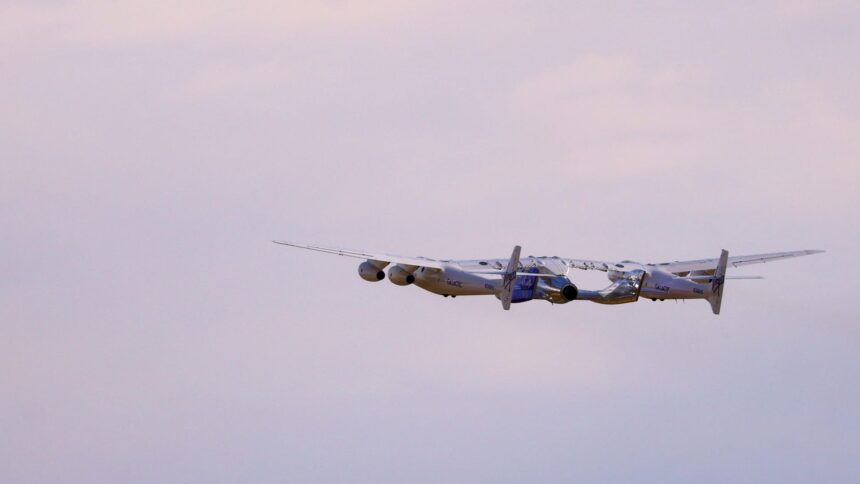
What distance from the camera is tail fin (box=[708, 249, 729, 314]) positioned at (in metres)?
150

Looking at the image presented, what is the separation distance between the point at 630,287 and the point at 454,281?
1150 cm

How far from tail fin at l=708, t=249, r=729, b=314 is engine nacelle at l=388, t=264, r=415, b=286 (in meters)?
19.6

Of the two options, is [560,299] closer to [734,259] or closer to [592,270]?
[592,270]

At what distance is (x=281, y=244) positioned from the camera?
15112 cm

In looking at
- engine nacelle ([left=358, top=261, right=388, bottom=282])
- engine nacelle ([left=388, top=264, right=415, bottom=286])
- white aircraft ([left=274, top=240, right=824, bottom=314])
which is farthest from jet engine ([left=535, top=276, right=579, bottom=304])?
engine nacelle ([left=358, top=261, right=388, bottom=282])

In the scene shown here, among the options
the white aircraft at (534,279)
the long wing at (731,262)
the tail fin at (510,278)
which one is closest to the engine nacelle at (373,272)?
the white aircraft at (534,279)

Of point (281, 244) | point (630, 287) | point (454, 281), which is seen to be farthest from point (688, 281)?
point (281, 244)

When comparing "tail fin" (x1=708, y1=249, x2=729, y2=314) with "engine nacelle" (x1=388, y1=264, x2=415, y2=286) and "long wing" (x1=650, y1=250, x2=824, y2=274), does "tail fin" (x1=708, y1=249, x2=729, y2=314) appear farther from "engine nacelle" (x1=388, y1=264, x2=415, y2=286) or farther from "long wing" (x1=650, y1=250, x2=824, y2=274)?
"engine nacelle" (x1=388, y1=264, x2=415, y2=286)

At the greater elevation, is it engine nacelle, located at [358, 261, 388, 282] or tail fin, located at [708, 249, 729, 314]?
tail fin, located at [708, 249, 729, 314]

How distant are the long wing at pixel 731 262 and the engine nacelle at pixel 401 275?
17373 mm

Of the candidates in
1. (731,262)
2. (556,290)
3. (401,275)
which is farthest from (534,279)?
(731,262)

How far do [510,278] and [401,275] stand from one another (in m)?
8.30

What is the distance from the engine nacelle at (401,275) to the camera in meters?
152

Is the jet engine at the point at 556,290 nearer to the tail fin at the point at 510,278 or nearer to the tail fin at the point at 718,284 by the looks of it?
the tail fin at the point at 510,278
